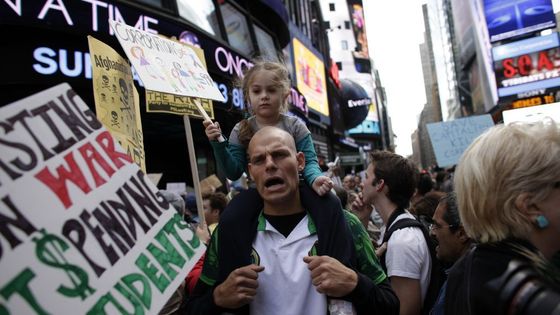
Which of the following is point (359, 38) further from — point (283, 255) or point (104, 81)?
point (283, 255)

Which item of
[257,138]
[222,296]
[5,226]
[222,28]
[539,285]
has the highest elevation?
[222,28]

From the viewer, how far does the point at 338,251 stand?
1.92m

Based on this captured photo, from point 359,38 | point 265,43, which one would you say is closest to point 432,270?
point 265,43

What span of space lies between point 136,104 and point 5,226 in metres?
2.05

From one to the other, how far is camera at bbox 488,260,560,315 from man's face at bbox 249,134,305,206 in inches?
41.1

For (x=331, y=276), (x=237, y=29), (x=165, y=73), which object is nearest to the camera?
(x=331, y=276)

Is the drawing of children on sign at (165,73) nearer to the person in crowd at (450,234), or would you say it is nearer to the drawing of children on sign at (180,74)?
the drawing of children on sign at (180,74)

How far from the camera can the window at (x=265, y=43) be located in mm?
15070

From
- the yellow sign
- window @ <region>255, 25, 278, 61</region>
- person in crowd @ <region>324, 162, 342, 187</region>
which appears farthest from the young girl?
the yellow sign

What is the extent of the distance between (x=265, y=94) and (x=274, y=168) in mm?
923

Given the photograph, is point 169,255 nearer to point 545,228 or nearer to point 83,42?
point 545,228

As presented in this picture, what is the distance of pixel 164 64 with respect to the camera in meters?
2.87

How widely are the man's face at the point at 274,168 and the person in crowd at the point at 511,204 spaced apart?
875 millimetres

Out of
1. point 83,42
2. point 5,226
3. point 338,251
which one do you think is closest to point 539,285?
point 338,251
